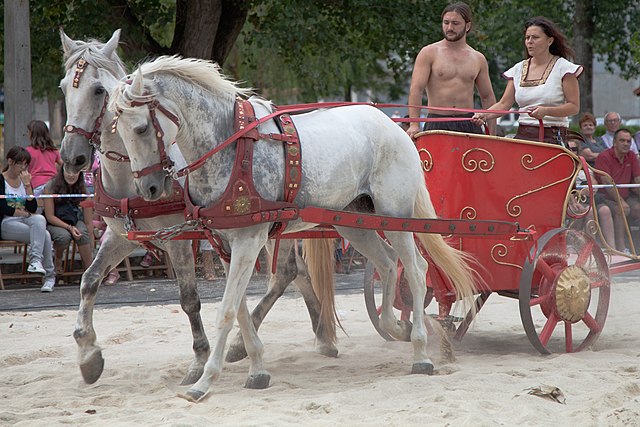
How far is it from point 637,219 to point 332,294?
6248 mm

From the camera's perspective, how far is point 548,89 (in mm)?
6125

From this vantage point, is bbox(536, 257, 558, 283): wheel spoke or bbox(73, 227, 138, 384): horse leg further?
bbox(536, 257, 558, 283): wheel spoke

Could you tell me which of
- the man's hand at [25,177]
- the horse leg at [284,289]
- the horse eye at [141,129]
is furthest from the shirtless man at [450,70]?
the man's hand at [25,177]

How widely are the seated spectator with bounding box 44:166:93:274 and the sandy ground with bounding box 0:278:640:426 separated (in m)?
1.83

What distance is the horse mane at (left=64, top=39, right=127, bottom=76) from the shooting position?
16.9ft

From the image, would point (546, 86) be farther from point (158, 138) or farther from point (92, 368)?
point (92, 368)

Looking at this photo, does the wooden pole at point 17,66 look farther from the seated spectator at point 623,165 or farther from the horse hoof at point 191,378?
the seated spectator at point 623,165

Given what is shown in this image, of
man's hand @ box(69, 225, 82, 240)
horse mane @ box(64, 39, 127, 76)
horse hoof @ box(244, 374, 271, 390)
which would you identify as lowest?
horse hoof @ box(244, 374, 271, 390)

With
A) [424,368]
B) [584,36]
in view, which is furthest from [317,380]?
[584,36]

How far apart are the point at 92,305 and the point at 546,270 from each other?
8.74 feet

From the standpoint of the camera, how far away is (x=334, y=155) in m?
5.18

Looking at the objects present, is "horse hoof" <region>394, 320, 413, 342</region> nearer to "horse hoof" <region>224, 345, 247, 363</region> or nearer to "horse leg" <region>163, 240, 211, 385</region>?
"horse hoof" <region>224, 345, 247, 363</region>

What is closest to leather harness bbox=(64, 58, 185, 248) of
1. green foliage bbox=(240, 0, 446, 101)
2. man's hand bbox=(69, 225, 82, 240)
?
man's hand bbox=(69, 225, 82, 240)

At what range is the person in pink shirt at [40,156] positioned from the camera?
988cm
